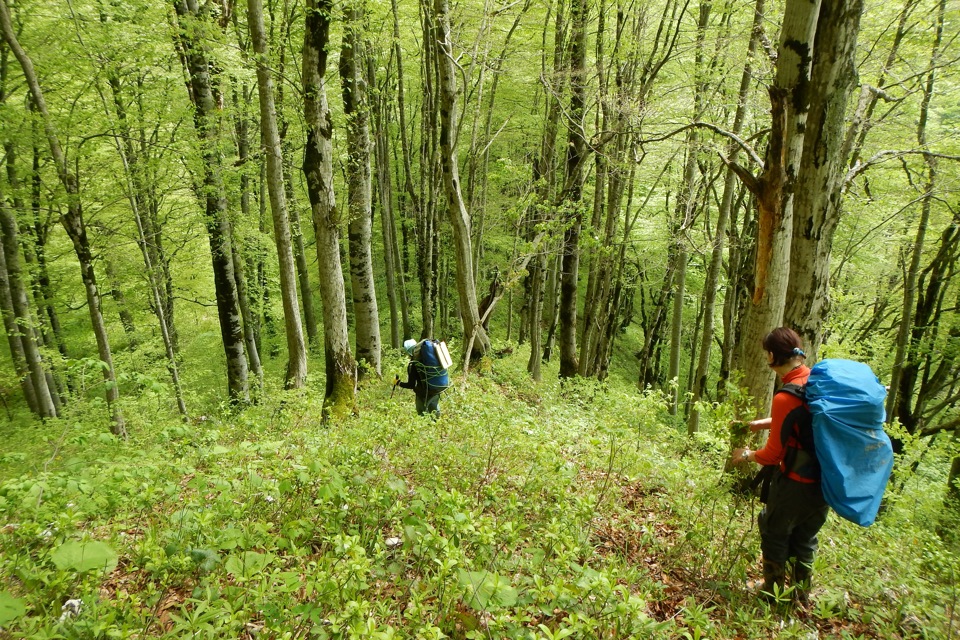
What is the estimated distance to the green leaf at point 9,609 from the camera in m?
1.85

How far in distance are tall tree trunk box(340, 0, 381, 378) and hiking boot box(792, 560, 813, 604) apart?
6741 mm

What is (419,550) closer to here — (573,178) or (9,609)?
(9,609)

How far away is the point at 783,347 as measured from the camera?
3.38 m

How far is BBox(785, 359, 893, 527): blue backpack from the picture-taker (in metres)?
2.92

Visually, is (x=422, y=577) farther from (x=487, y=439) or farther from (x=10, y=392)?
(x=10, y=392)

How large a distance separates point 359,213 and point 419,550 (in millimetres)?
6789

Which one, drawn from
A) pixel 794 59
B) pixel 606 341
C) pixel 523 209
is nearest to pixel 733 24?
pixel 523 209

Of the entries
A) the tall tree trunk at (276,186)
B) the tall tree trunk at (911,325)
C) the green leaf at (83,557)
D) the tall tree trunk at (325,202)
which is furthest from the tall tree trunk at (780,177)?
the tall tree trunk at (911,325)

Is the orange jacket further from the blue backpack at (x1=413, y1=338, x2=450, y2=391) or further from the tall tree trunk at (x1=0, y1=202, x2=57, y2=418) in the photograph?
the tall tree trunk at (x1=0, y1=202, x2=57, y2=418)

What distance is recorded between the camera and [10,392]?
689 inches

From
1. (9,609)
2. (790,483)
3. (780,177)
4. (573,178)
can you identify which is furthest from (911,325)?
(9,609)

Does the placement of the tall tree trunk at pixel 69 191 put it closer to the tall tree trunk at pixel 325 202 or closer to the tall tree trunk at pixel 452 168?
the tall tree trunk at pixel 325 202

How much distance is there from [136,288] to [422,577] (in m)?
16.3

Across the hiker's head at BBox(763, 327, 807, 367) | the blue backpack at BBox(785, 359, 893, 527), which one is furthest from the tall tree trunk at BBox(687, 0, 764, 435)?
the blue backpack at BBox(785, 359, 893, 527)
